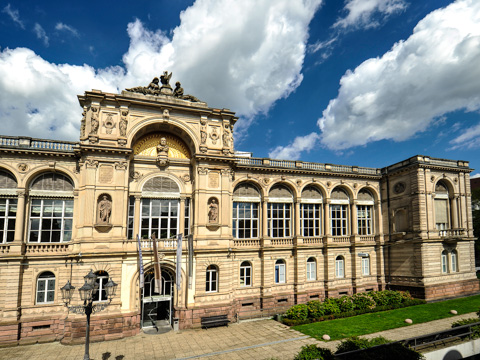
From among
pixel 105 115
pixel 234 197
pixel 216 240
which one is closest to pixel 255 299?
pixel 216 240

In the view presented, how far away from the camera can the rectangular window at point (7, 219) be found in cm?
2084

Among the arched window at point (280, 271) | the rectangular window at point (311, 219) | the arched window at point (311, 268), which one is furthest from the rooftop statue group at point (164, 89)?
the arched window at point (311, 268)

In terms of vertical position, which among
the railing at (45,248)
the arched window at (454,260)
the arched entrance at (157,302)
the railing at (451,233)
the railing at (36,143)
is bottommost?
the arched entrance at (157,302)

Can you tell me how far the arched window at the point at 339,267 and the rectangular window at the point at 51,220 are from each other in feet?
79.3

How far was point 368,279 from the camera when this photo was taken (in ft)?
103

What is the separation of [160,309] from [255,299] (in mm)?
8167

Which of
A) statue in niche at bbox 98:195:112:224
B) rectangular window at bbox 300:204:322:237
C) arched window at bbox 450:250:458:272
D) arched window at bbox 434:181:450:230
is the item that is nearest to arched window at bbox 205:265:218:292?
statue in niche at bbox 98:195:112:224

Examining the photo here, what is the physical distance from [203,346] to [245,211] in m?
12.1

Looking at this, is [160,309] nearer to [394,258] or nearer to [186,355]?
[186,355]

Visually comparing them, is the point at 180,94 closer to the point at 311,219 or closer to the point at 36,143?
the point at 36,143

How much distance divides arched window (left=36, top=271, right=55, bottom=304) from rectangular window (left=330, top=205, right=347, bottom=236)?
24.8m

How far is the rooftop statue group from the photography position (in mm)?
24078

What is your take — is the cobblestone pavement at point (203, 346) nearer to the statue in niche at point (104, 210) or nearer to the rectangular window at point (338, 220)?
the statue in niche at point (104, 210)

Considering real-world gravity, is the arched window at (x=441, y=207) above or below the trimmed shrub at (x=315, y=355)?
above
